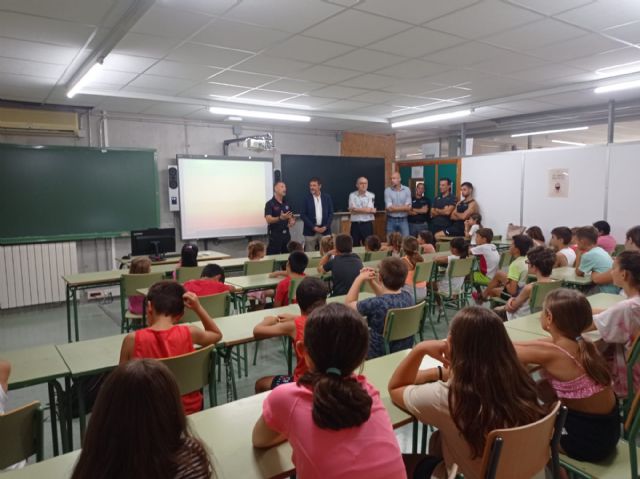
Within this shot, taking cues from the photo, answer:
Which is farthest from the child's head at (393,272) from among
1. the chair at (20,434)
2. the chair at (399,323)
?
the chair at (20,434)

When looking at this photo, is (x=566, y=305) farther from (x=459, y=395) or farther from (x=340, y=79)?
(x=340, y=79)

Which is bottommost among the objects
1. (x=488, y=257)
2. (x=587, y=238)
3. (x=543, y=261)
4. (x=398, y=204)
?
(x=488, y=257)

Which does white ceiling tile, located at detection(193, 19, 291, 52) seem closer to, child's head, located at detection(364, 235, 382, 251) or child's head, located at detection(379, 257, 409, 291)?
child's head, located at detection(379, 257, 409, 291)

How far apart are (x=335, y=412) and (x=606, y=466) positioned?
50.7 inches

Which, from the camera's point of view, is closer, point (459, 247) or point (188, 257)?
point (188, 257)

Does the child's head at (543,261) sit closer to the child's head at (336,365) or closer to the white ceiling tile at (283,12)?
the white ceiling tile at (283,12)

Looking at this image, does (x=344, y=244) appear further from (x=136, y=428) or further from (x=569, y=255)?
(x=136, y=428)

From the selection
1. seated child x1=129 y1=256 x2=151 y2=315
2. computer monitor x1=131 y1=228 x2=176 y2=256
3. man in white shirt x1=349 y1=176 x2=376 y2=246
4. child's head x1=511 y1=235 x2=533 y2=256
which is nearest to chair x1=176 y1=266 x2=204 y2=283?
seated child x1=129 y1=256 x2=151 y2=315

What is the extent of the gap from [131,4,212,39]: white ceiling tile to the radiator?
13.8 feet

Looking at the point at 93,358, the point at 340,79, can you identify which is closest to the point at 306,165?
the point at 340,79

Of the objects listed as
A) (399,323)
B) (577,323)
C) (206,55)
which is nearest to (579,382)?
(577,323)

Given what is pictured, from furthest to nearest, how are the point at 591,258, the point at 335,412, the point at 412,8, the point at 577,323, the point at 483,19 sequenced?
the point at 591,258, the point at 483,19, the point at 412,8, the point at 577,323, the point at 335,412

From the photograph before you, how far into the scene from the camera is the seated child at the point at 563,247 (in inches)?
206

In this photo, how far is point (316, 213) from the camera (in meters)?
8.11
